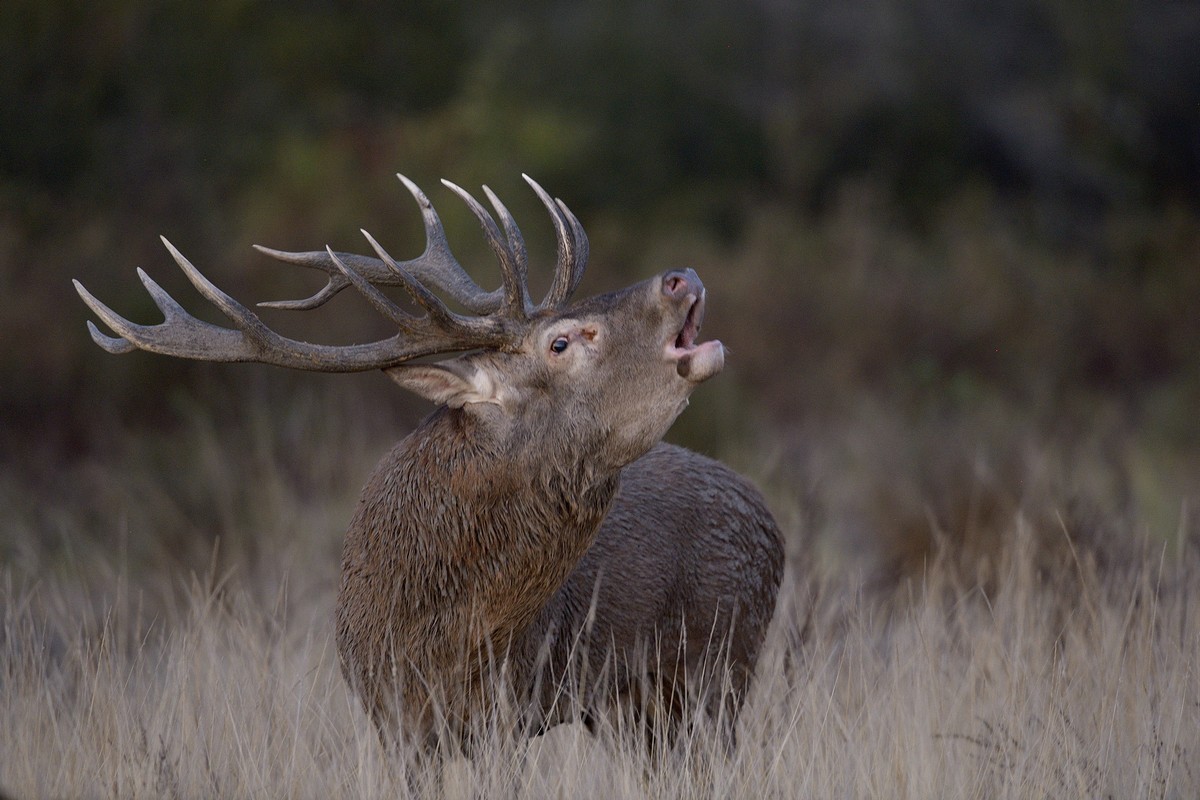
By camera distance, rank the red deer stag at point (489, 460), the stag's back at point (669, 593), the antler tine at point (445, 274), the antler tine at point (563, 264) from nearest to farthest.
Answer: the red deer stag at point (489, 460)
the antler tine at point (563, 264)
the stag's back at point (669, 593)
the antler tine at point (445, 274)

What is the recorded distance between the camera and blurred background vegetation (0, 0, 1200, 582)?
33.1 feet

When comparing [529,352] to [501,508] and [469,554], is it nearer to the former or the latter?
[501,508]

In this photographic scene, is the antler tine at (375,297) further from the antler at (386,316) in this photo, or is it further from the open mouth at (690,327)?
the open mouth at (690,327)

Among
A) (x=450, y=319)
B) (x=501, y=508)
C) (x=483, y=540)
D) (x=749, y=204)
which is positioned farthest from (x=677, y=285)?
(x=749, y=204)

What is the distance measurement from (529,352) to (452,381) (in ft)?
0.82

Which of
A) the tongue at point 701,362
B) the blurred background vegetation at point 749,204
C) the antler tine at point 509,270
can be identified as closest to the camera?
the tongue at point 701,362

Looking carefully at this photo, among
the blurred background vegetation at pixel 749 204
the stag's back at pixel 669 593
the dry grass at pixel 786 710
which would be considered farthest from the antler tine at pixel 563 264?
the blurred background vegetation at pixel 749 204

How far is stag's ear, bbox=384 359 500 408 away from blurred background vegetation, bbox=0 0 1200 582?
9.72ft

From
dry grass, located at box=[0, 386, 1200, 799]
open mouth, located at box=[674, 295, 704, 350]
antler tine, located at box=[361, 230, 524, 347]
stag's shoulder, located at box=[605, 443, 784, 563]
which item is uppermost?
antler tine, located at box=[361, 230, 524, 347]

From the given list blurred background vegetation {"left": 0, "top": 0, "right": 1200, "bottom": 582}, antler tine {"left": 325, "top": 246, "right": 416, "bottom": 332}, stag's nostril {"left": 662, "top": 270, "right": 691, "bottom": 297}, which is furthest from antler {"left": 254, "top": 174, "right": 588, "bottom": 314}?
blurred background vegetation {"left": 0, "top": 0, "right": 1200, "bottom": 582}

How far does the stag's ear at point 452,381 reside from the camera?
14.2ft

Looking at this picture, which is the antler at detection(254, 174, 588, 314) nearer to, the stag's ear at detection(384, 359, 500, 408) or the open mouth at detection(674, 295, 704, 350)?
the stag's ear at detection(384, 359, 500, 408)

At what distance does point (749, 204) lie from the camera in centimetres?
1889

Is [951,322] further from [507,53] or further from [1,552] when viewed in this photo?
[1,552]
